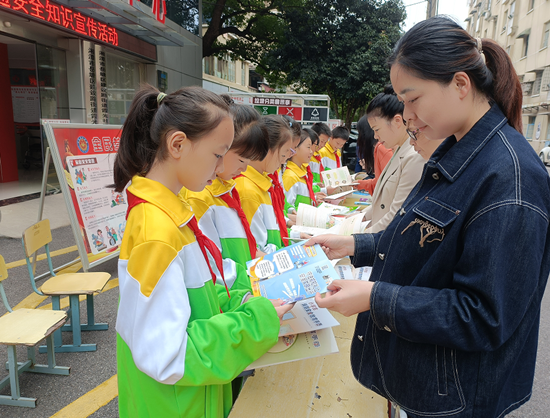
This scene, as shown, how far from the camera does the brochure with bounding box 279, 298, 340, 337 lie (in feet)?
3.88

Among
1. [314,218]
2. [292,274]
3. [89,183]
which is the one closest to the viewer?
[292,274]

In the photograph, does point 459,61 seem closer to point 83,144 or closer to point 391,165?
point 391,165

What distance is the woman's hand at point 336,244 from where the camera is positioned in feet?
5.07

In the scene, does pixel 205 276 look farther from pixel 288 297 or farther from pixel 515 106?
pixel 515 106

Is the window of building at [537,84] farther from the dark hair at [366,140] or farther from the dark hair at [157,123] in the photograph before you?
the dark hair at [157,123]

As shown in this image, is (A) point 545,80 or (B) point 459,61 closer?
(B) point 459,61

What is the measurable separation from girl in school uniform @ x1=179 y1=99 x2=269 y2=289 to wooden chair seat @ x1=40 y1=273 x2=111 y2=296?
1427 millimetres

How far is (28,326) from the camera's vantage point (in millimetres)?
2295

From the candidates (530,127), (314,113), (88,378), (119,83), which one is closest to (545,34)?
(530,127)

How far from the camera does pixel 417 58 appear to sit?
0.95 metres

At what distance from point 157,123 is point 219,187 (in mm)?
791

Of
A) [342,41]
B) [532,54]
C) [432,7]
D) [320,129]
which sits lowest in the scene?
[320,129]

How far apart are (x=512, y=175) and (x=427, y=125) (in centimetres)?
29

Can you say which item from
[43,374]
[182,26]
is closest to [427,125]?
[43,374]
